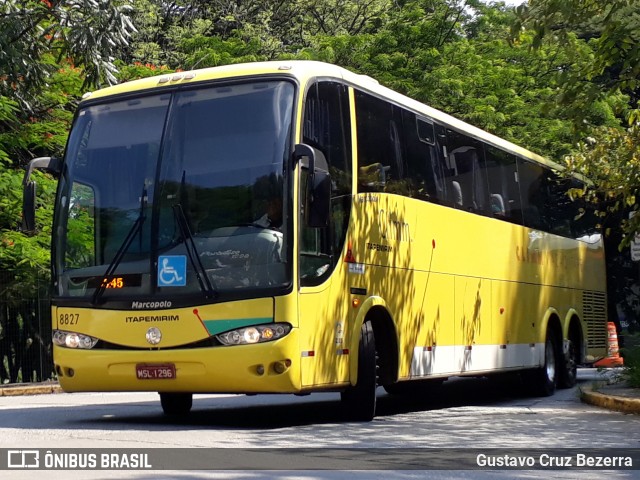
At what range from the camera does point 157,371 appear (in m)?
11.7

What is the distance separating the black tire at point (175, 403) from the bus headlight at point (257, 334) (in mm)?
2646

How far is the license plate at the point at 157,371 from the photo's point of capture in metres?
11.6

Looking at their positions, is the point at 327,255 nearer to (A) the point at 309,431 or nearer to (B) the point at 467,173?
(A) the point at 309,431

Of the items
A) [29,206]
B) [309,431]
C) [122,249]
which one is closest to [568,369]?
[309,431]

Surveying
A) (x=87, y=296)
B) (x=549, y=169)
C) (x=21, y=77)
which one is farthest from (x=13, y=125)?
(x=87, y=296)

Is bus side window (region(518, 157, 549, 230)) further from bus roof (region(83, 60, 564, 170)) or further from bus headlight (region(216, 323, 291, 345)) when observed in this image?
bus headlight (region(216, 323, 291, 345))

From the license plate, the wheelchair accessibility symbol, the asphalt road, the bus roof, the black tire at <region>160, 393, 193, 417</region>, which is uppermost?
the bus roof

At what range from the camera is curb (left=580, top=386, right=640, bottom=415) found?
1480 cm

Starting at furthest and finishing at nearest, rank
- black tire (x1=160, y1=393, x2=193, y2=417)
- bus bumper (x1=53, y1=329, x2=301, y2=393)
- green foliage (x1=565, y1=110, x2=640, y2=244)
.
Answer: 1. green foliage (x1=565, y1=110, x2=640, y2=244)
2. black tire (x1=160, y1=393, x2=193, y2=417)
3. bus bumper (x1=53, y1=329, x2=301, y2=393)

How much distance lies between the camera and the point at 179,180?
12.0 meters

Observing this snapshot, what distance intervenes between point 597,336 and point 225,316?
13.6 meters

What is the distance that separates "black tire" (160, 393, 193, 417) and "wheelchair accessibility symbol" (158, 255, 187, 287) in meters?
2.48

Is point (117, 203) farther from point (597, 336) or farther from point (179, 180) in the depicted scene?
point (597, 336)

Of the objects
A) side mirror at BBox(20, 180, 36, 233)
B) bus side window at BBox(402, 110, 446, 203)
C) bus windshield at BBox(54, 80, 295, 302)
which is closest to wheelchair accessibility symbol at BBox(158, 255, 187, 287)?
bus windshield at BBox(54, 80, 295, 302)
